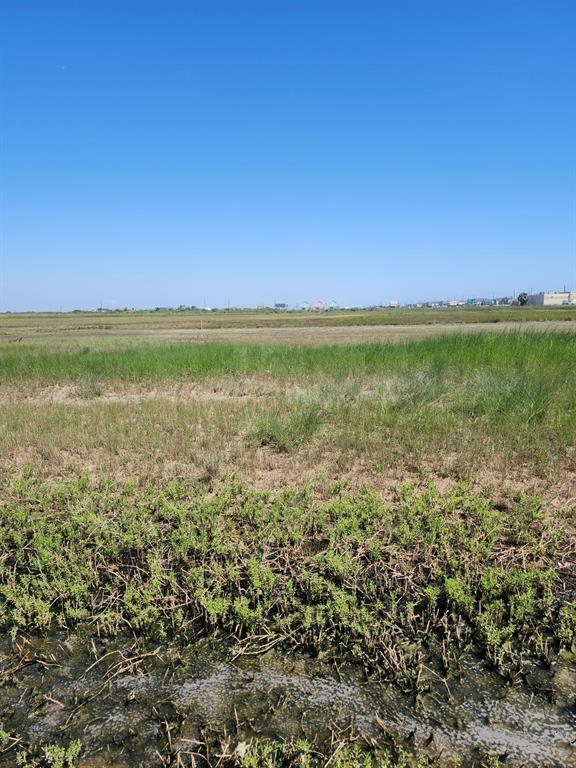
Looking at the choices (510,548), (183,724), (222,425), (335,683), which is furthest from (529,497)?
(222,425)

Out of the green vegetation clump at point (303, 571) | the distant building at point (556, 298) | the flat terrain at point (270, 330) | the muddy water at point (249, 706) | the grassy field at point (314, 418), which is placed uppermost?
the distant building at point (556, 298)

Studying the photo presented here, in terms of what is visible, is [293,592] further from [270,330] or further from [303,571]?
[270,330]

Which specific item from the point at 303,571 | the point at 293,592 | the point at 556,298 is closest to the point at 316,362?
the point at 303,571

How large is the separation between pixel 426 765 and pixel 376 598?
119 cm

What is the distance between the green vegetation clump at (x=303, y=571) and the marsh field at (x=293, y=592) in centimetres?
2

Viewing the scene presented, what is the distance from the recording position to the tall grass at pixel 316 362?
1120cm

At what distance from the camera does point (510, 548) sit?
3.80 meters

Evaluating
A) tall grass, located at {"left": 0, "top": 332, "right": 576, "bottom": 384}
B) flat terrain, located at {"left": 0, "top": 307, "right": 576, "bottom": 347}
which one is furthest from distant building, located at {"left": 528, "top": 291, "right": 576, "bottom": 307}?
tall grass, located at {"left": 0, "top": 332, "right": 576, "bottom": 384}

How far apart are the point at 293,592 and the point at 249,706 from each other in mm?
860

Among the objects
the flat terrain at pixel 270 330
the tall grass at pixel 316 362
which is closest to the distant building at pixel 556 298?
the flat terrain at pixel 270 330

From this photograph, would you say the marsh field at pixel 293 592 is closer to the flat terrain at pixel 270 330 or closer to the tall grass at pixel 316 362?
the tall grass at pixel 316 362

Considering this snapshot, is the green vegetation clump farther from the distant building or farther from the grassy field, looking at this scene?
the distant building

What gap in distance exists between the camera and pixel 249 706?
2555mm

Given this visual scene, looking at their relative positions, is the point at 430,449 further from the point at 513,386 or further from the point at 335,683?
the point at 335,683
